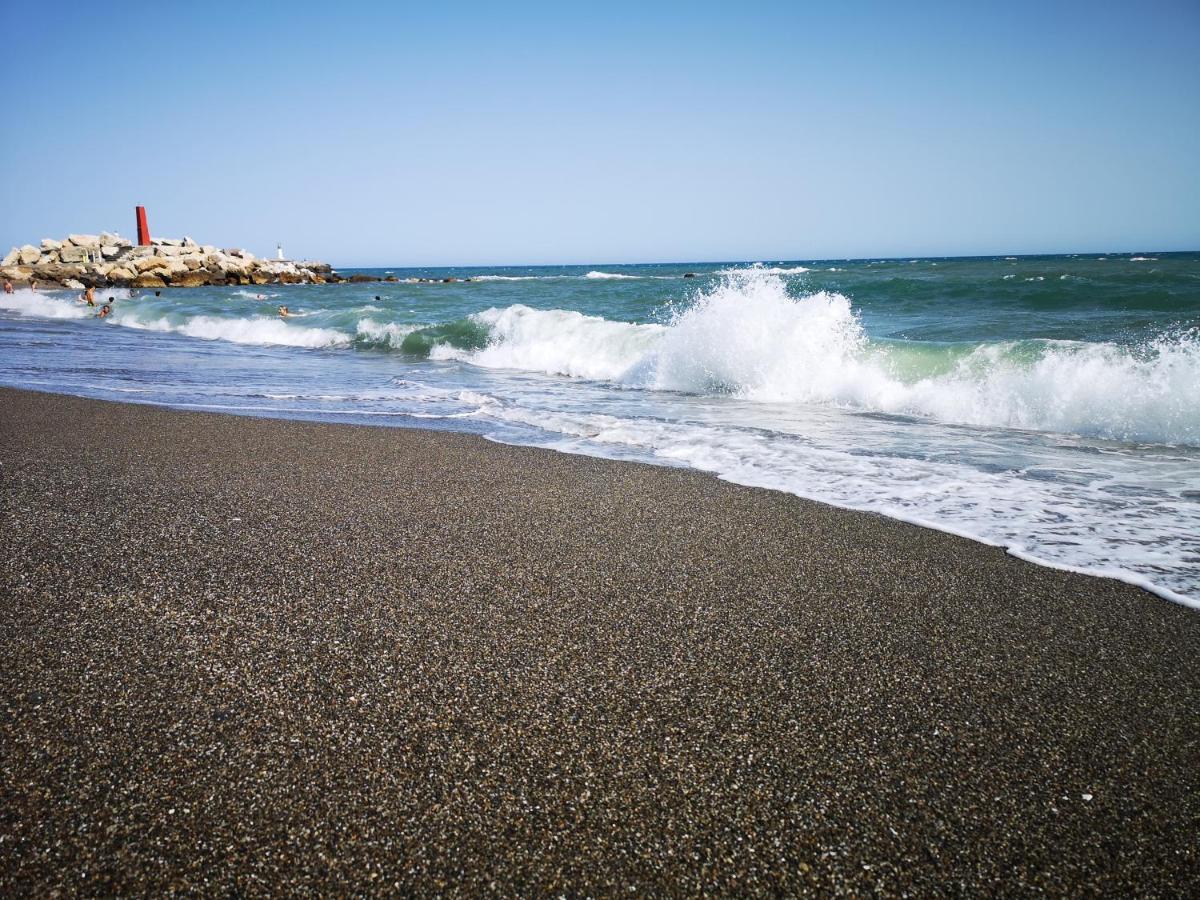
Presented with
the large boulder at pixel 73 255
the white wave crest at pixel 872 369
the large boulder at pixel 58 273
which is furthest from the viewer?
the large boulder at pixel 73 255

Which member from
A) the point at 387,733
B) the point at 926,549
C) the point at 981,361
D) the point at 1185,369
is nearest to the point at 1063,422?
the point at 1185,369

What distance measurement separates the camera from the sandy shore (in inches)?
56.6

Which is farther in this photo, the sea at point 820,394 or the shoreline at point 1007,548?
the sea at point 820,394

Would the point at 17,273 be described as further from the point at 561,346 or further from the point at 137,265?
the point at 561,346

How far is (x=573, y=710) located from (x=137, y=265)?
172 ft

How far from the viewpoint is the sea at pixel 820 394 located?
413cm

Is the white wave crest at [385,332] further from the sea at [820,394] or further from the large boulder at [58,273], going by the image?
the large boulder at [58,273]

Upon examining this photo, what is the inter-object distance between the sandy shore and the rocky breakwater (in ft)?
156

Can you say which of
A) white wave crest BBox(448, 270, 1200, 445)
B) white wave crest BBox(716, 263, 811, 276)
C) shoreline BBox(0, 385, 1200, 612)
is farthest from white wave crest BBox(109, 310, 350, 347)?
shoreline BBox(0, 385, 1200, 612)

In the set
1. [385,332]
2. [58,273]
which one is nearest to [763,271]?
[385,332]

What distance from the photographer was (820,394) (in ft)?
28.0

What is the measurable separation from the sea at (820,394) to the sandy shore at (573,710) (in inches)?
43.5

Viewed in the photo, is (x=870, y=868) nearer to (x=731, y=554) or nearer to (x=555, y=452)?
(x=731, y=554)

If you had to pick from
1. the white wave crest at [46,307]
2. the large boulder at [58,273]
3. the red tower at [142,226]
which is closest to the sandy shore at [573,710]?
the white wave crest at [46,307]
